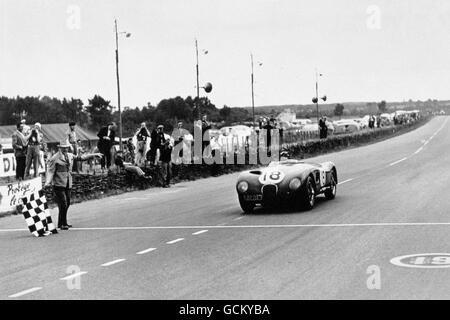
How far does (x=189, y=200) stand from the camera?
725 inches

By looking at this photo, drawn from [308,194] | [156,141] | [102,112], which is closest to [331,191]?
[308,194]

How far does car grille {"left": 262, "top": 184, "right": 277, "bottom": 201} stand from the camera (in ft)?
47.5

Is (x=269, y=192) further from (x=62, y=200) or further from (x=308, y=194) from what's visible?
(x=62, y=200)

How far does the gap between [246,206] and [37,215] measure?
4.25 metres

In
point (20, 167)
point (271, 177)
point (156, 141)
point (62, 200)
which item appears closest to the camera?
point (62, 200)

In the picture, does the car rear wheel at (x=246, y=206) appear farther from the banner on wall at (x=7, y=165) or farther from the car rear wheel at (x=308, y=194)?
the banner on wall at (x=7, y=165)

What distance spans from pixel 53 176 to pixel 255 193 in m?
3.99

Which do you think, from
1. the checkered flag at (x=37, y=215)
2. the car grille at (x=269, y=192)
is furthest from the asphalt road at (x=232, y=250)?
the car grille at (x=269, y=192)

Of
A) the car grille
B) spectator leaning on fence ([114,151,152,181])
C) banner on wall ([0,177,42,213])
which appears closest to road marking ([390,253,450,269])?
the car grille

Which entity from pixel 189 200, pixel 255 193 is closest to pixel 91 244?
pixel 255 193

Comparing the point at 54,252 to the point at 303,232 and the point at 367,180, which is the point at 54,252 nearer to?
the point at 303,232

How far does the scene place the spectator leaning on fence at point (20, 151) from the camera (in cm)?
1886

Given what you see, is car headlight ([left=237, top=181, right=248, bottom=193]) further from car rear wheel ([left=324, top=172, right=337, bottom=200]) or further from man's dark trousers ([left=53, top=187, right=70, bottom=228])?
man's dark trousers ([left=53, top=187, right=70, bottom=228])

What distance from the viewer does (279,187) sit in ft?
47.5
